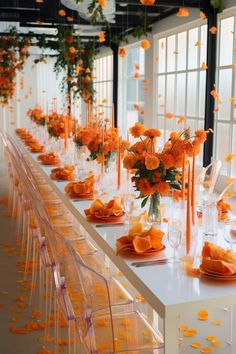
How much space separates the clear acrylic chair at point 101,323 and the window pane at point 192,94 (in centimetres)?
602

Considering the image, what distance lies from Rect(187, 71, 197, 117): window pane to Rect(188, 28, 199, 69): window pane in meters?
0.14

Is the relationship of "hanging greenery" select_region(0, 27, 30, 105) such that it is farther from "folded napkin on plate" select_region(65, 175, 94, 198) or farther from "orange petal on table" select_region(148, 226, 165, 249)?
"orange petal on table" select_region(148, 226, 165, 249)

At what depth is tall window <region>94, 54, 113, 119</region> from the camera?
1256cm

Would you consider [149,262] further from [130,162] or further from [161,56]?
[161,56]

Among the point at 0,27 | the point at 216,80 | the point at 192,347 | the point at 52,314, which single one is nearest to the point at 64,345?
the point at 52,314

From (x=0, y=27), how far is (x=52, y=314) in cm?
905

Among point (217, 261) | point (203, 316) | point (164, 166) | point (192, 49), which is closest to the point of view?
point (217, 261)

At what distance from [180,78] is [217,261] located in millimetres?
6869

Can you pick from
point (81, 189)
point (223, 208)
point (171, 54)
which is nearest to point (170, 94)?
point (171, 54)

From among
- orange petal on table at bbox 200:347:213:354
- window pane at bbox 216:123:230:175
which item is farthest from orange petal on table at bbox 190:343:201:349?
window pane at bbox 216:123:230:175

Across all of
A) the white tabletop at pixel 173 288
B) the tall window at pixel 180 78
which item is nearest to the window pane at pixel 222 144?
the tall window at pixel 180 78

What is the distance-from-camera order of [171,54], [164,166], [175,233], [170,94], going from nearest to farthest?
[175,233] → [164,166] → [171,54] → [170,94]

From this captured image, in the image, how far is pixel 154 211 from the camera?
115 inches

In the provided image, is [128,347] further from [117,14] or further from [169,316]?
[117,14]
